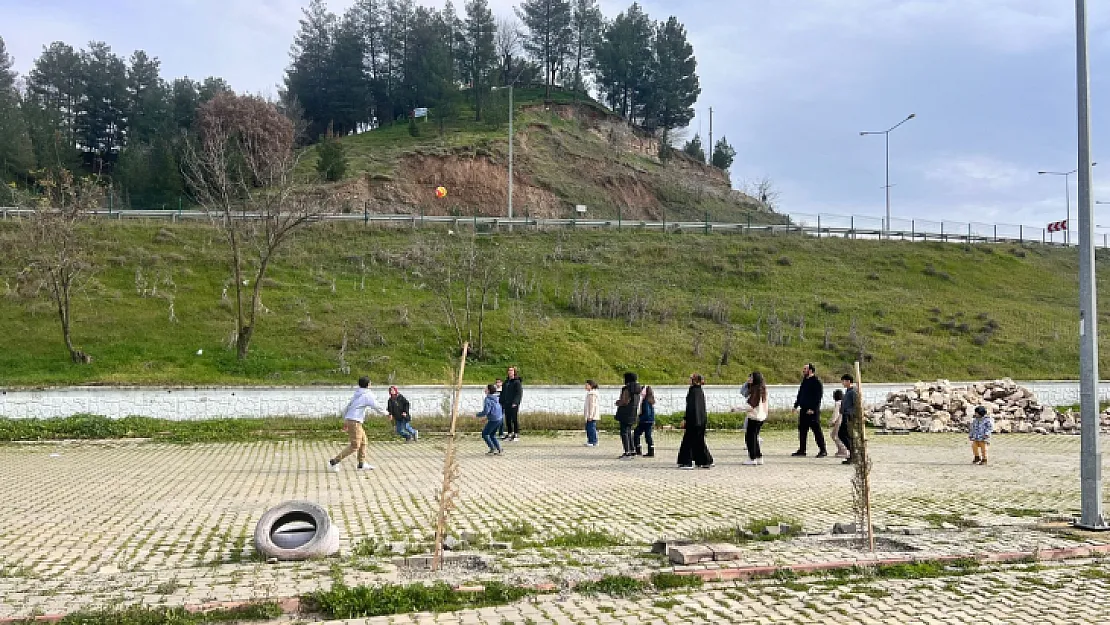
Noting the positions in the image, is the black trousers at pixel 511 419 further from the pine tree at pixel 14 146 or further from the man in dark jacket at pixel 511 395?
the pine tree at pixel 14 146

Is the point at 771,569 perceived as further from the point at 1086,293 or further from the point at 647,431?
the point at 647,431

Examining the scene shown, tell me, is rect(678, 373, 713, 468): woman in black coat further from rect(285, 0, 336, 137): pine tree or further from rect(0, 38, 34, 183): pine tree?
rect(285, 0, 336, 137): pine tree

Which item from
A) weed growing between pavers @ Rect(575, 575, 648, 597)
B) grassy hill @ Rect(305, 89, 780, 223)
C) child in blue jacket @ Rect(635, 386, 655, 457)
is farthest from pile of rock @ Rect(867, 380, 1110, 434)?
grassy hill @ Rect(305, 89, 780, 223)

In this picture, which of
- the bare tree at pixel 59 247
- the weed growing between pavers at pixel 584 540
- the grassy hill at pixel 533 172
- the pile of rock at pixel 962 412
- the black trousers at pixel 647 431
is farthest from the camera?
the grassy hill at pixel 533 172

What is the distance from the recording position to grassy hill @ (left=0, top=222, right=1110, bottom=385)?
100 ft

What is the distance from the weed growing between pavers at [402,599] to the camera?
6.09 meters

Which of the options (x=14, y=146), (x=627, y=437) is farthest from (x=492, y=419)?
(x=14, y=146)

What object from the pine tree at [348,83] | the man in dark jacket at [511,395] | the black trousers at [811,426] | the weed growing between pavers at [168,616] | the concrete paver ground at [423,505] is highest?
the pine tree at [348,83]

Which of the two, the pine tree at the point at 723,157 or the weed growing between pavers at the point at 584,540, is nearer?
the weed growing between pavers at the point at 584,540

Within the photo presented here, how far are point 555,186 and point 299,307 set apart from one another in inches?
1485

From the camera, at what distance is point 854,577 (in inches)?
288

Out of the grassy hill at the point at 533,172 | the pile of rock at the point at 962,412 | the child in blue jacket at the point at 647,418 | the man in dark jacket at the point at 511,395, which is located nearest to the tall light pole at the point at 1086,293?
the child in blue jacket at the point at 647,418

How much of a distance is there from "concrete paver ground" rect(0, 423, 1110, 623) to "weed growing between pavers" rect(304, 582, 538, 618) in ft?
0.88

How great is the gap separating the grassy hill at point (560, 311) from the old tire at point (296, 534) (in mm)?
20189
